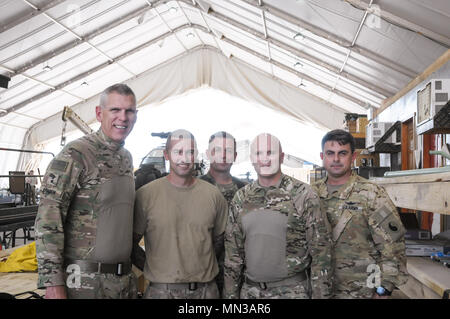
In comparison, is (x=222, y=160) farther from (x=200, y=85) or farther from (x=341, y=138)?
(x=200, y=85)

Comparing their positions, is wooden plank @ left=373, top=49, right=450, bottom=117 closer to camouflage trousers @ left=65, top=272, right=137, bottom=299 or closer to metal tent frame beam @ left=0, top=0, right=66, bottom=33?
camouflage trousers @ left=65, top=272, right=137, bottom=299

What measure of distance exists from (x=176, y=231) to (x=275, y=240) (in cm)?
42

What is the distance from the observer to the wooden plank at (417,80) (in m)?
4.27

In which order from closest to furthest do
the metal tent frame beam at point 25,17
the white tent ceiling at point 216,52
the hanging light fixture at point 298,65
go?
the white tent ceiling at point 216,52 < the metal tent frame beam at point 25,17 < the hanging light fixture at point 298,65

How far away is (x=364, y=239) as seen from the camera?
1732mm

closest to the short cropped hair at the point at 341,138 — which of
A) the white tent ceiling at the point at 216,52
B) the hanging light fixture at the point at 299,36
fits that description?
the white tent ceiling at the point at 216,52

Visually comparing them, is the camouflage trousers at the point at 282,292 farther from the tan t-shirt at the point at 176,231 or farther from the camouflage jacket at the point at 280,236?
the tan t-shirt at the point at 176,231

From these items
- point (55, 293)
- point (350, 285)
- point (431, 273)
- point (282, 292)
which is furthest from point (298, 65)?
point (55, 293)

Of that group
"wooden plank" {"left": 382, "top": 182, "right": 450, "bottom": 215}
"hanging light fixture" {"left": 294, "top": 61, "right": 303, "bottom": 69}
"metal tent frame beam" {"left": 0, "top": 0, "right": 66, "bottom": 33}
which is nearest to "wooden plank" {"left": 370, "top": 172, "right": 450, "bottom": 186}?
"wooden plank" {"left": 382, "top": 182, "right": 450, "bottom": 215}

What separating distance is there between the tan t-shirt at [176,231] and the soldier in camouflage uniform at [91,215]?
0.29 ft

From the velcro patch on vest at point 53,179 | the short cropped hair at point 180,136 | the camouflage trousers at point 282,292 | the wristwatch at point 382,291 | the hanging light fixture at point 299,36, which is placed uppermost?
the hanging light fixture at point 299,36

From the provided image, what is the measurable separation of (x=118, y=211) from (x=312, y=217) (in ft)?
2.62

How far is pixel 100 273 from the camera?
1421 mm

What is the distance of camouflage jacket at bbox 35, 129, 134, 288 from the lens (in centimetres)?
132
